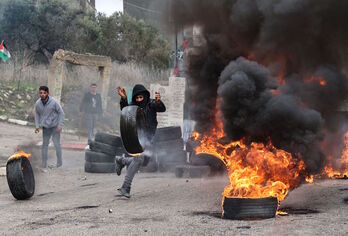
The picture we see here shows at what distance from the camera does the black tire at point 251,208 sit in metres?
6.98

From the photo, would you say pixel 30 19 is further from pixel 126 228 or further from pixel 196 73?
pixel 126 228

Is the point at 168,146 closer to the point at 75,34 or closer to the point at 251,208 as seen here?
the point at 251,208

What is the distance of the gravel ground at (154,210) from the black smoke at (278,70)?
100 cm

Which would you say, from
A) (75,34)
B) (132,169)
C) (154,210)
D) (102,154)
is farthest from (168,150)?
(75,34)

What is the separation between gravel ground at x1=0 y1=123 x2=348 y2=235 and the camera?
21.0 ft

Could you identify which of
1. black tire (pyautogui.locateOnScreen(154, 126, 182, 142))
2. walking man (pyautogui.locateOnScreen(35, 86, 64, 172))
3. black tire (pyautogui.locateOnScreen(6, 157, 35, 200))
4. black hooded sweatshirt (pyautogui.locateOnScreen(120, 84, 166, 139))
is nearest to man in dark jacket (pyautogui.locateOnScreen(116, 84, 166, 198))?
black hooded sweatshirt (pyautogui.locateOnScreen(120, 84, 166, 139))

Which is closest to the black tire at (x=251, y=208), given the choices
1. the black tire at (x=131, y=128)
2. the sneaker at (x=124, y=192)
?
the black tire at (x=131, y=128)

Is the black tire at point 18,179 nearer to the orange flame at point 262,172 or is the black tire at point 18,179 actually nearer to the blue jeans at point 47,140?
the orange flame at point 262,172

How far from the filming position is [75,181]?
1188cm

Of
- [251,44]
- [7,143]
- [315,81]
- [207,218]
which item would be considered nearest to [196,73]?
[251,44]

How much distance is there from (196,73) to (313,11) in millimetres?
2287

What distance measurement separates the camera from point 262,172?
7.43 metres

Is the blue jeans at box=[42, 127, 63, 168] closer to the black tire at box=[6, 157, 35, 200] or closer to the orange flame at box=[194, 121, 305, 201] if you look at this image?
the black tire at box=[6, 157, 35, 200]

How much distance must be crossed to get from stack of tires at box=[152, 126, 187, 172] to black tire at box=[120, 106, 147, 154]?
14.0ft
